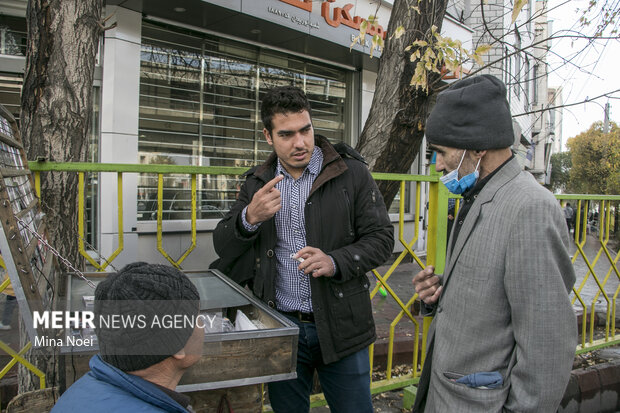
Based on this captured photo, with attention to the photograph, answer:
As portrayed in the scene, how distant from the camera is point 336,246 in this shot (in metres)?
2.15

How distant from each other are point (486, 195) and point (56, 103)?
240cm

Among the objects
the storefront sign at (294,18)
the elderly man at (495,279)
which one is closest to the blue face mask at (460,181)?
the elderly man at (495,279)

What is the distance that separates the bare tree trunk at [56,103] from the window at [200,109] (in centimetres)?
452

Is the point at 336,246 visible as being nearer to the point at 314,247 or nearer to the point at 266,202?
the point at 314,247

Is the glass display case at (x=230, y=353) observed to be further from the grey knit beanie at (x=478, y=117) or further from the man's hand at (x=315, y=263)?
the grey knit beanie at (x=478, y=117)

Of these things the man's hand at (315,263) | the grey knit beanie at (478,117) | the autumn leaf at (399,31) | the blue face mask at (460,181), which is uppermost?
the autumn leaf at (399,31)

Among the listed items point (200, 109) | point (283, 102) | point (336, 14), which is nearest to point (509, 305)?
point (283, 102)

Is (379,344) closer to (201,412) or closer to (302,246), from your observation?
(302,246)

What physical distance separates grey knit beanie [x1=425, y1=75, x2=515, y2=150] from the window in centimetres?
629

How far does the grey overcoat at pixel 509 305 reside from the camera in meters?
1.40

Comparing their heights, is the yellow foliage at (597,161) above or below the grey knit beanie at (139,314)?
above

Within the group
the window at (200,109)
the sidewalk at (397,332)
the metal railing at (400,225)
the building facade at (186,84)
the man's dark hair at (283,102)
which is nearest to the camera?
the man's dark hair at (283,102)

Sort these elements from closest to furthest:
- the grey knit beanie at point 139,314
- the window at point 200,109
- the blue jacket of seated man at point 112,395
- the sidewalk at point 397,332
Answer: the blue jacket of seated man at point 112,395 < the grey knit beanie at point 139,314 < the sidewalk at point 397,332 < the window at point 200,109

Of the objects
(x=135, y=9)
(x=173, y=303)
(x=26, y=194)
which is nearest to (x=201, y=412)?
(x=173, y=303)
